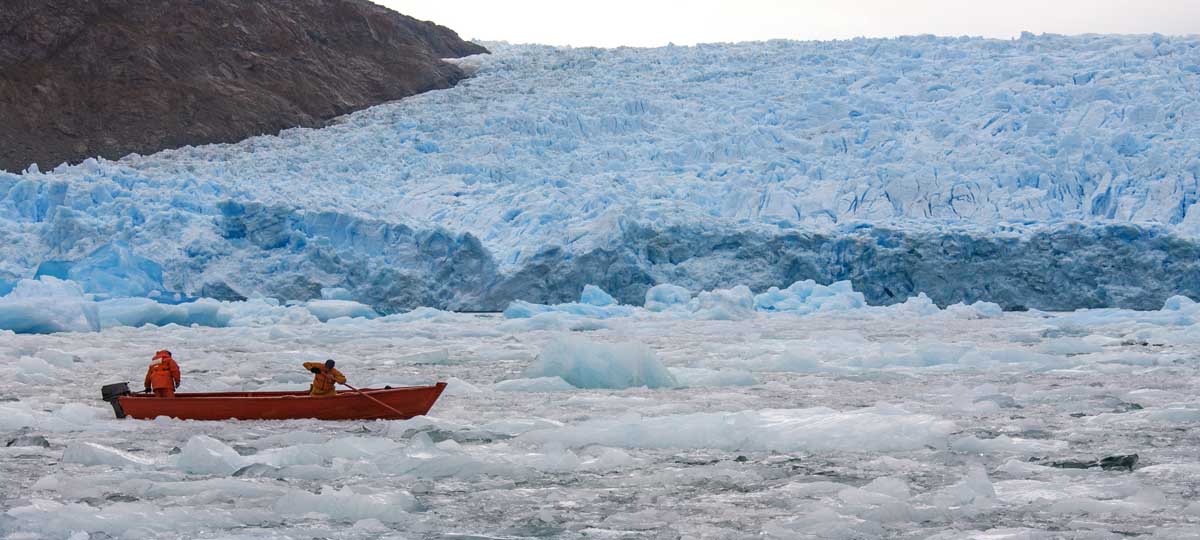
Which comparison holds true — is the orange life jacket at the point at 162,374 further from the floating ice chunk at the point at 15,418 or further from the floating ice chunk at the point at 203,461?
the floating ice chunk at the point at 203,461

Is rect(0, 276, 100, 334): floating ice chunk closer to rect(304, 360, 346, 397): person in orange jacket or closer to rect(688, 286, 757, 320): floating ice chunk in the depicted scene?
rect(688, 286, 757, 320): floating ice chunk

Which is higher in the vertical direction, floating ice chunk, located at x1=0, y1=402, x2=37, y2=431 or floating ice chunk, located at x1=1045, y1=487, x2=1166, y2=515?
floating ice chunk, located at x1=0, y1=402, x2=37, y2=431

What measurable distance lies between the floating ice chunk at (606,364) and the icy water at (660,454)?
0.21m

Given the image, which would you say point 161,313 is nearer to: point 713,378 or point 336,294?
point 336,294

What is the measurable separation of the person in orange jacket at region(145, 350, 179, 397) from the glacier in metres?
8.17

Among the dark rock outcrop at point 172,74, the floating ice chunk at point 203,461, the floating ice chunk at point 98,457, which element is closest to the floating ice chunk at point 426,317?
the floating ice chunk at point 98,457

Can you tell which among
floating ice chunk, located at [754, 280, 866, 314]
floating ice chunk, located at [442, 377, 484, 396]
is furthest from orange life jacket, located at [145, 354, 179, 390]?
floating ice chunk, located at [754, 280, 866, 314]

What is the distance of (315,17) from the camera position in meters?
30.8

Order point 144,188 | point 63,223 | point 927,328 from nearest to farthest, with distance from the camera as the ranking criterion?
1. point 927,328
2. point 63,223
3. point 144,188

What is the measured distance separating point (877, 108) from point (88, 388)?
1452 cm

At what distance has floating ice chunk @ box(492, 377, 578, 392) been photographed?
314 inches

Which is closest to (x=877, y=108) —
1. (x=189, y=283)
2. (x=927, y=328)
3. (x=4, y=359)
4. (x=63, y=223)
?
(x=927, y=328)

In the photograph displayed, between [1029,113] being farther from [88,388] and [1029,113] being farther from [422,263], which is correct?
[88,388]

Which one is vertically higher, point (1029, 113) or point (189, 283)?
point (1029, 113)
